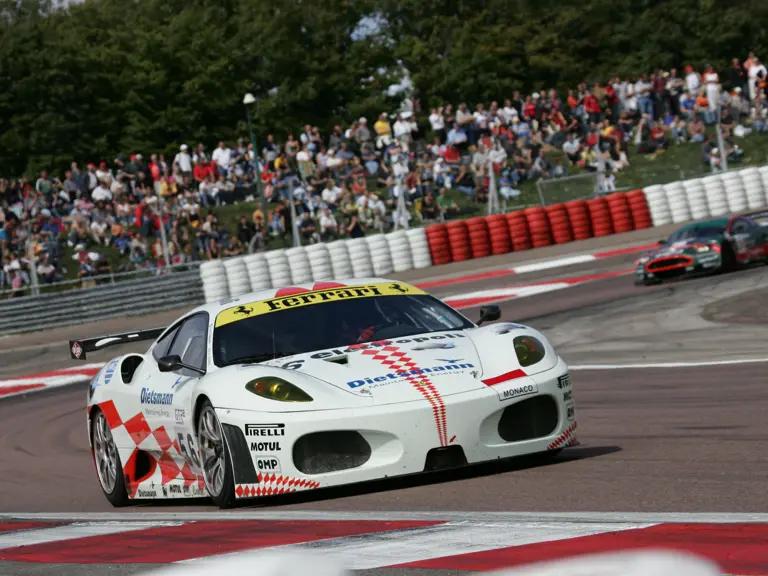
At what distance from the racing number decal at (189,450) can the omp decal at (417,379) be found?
1029 millimetres

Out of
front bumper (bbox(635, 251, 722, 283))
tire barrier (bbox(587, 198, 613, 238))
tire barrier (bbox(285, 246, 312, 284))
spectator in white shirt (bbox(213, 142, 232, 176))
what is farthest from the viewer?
spectator in white shirt (bbox(213, 142, 232, 176))

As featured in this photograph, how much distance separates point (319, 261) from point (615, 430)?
A: 1850cm

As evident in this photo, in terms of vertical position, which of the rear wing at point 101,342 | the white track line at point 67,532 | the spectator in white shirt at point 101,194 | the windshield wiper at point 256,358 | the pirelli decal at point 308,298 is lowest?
the white track line at point 67,532

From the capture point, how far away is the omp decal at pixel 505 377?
681cm

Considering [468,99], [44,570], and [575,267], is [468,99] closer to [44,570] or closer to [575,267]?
[575,267]

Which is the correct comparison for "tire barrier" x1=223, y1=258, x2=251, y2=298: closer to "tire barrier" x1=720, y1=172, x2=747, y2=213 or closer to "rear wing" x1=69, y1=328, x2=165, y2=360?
"tire barrier" x1=720, y1=172, x2=747, y2=213

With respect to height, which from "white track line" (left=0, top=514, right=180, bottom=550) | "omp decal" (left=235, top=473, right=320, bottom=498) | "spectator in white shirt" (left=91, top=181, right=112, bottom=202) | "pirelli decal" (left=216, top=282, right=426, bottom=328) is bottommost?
"omp decal" (left=235, top=473, right=320, bottom=498)

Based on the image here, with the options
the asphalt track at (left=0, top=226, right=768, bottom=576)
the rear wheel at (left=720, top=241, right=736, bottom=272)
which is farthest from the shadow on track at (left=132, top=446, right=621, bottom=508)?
the rear wheel at (left=720, top=241, right=736, bottom=272)

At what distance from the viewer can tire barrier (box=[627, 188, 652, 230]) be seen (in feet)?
97.7

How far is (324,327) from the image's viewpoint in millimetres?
7609

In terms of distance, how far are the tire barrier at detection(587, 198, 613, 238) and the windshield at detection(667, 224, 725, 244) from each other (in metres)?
7.37

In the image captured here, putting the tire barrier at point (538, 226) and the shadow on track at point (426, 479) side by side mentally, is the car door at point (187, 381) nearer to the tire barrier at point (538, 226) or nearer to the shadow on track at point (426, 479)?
the shadow on track at point (426, 479)

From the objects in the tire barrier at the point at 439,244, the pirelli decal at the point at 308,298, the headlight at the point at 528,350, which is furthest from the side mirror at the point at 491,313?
the tire barrier at the point at 439,244

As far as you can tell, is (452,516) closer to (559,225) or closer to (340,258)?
(340,258)
